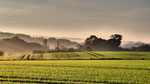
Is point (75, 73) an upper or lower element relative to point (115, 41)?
lower

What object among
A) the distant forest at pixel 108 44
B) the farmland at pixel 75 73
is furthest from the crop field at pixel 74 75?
the distant forest at pixel 108 44

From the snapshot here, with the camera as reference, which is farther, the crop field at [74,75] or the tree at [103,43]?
the tree at [103,43]

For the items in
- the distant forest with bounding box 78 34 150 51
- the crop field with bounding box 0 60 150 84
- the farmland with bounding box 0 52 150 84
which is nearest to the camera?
the crop field with bounding box 0 60 150 84

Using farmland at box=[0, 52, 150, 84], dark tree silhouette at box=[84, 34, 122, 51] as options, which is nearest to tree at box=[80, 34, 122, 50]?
dark tree silhouette at box=[84, 34, 122, 51]

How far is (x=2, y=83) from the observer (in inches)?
663

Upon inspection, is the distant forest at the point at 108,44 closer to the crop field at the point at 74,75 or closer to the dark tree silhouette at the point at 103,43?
the dark tree silhouette at the point at 103,43

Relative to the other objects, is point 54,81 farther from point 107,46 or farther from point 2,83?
point 107,46

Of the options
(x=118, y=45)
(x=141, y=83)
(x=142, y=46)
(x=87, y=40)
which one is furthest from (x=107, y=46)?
(x=141, y=83)

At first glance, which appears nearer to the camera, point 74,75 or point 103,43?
point 74,75

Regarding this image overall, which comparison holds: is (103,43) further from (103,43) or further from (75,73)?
(75,73)

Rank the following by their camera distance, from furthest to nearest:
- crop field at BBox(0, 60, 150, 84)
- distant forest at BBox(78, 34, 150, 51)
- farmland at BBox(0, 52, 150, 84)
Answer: distant forest at BBox(78, 34, 150, 51) < farmland at BBox(0, 52, 150, 84) < crop field at BBox(0, 60, 150, 84)

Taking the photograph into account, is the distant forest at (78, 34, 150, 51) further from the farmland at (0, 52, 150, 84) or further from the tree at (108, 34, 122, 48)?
the farmland at (0, 52, 150, 84)

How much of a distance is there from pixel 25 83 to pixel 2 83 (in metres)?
2.68

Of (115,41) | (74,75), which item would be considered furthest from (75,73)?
(115,41)
